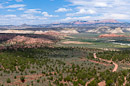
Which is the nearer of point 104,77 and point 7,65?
point 104,77

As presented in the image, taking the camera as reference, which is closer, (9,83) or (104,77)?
(9,83)

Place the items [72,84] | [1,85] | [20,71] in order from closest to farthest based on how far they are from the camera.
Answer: [1,85] < [72,84] < [20,71]

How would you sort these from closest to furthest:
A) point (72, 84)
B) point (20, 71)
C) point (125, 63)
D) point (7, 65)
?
point (72, 84) → point (20, 71) → point (7, 65) → point (125, 63)

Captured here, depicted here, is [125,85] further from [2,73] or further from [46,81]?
[2,73]

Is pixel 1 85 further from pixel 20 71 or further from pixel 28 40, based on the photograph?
pixel 28 40

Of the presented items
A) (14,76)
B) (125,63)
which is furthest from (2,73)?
(125,63)

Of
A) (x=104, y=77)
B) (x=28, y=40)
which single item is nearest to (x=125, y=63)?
(x=104, y=77)

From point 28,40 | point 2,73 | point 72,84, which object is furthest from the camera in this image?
point 28,40

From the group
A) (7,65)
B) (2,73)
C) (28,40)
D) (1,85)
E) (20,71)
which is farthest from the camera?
(28,40)
